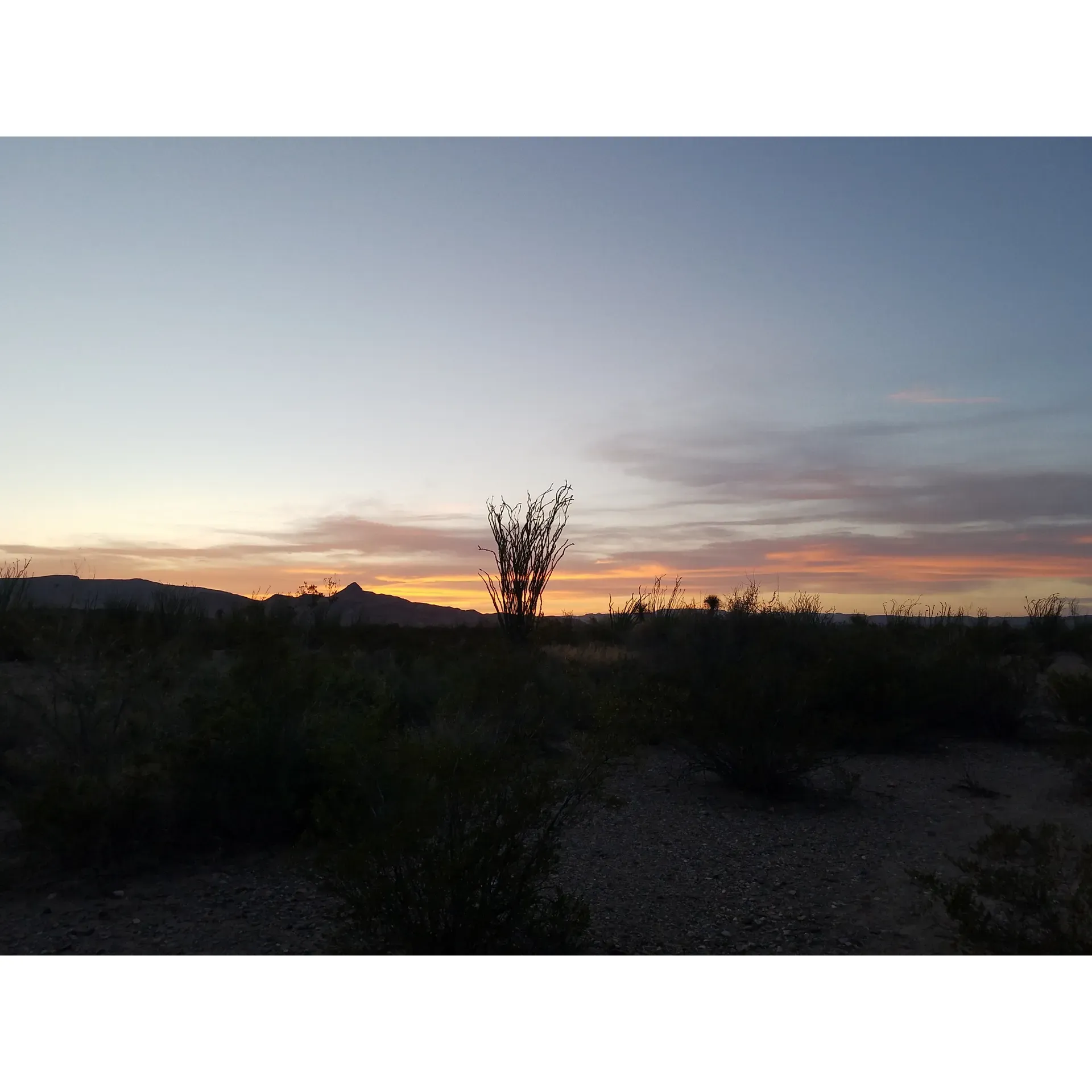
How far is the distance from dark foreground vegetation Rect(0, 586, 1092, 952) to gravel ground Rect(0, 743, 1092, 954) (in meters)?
0.36

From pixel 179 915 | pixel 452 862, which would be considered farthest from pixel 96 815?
pixel 452 862

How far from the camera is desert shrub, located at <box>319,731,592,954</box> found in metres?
4.26

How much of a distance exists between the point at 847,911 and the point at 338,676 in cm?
554

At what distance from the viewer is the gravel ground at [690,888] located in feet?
16.9

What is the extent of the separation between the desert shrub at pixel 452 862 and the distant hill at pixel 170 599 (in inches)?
402

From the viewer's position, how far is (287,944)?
5.09 meters

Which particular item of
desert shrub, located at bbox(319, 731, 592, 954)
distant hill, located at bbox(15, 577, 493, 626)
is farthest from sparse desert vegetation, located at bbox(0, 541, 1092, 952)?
distant hill, located at bbox(15, 577, 493, 626)

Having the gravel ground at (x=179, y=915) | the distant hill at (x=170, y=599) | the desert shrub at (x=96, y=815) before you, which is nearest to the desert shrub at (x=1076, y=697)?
the gravel ground at (x=179, y=915)

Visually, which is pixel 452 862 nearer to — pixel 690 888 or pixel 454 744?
pixel 454 744

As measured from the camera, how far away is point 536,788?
15.6 feet

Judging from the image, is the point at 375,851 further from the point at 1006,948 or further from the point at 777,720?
the point at 777,720

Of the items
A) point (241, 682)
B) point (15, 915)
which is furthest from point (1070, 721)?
point (15, 915)

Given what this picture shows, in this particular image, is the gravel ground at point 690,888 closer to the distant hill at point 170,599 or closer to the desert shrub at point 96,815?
the desert shrub at point 96,815

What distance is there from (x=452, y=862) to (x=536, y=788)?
68 cm
